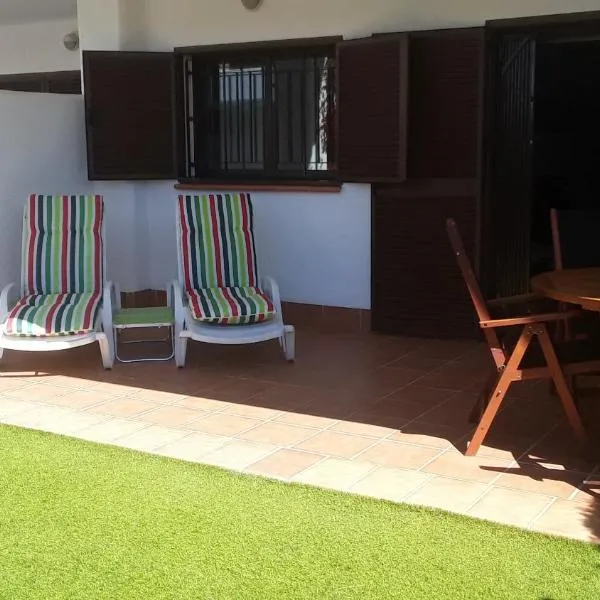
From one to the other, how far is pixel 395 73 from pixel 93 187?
2963 mm

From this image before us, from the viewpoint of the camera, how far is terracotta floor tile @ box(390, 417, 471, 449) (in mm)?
4414

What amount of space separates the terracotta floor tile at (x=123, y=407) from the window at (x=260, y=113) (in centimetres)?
279

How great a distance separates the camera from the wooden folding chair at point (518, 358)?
4086mm

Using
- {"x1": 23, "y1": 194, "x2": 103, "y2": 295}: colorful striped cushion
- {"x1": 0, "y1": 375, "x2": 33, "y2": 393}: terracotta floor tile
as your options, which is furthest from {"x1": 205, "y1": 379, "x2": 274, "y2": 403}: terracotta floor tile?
{"x1": 23, "y1": 194, "x2": 103, "y2": 295}: colorful striped cushion

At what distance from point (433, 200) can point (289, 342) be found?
1539 millimetres

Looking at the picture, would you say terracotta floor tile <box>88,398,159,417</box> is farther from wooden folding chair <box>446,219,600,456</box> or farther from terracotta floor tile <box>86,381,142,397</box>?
wooden folding chair <box>446,219,600,456</box>

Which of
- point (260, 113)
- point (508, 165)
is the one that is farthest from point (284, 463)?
point (260, 113)

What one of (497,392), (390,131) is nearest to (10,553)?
(497,392)

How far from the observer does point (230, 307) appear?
5.97 m

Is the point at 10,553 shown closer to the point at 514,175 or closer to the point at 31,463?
the point at 31,463

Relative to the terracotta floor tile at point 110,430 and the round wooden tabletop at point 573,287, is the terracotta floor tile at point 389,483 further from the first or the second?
the terracotta floor tile at point 110,430

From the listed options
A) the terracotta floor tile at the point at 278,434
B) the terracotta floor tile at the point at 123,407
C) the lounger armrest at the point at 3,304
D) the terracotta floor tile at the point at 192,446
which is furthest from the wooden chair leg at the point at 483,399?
the lounger armrest at the point at 3,304

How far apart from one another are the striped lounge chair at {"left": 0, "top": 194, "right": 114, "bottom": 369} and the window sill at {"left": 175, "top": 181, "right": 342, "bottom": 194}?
1171 millimetres

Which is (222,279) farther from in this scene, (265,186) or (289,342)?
(265,186)
